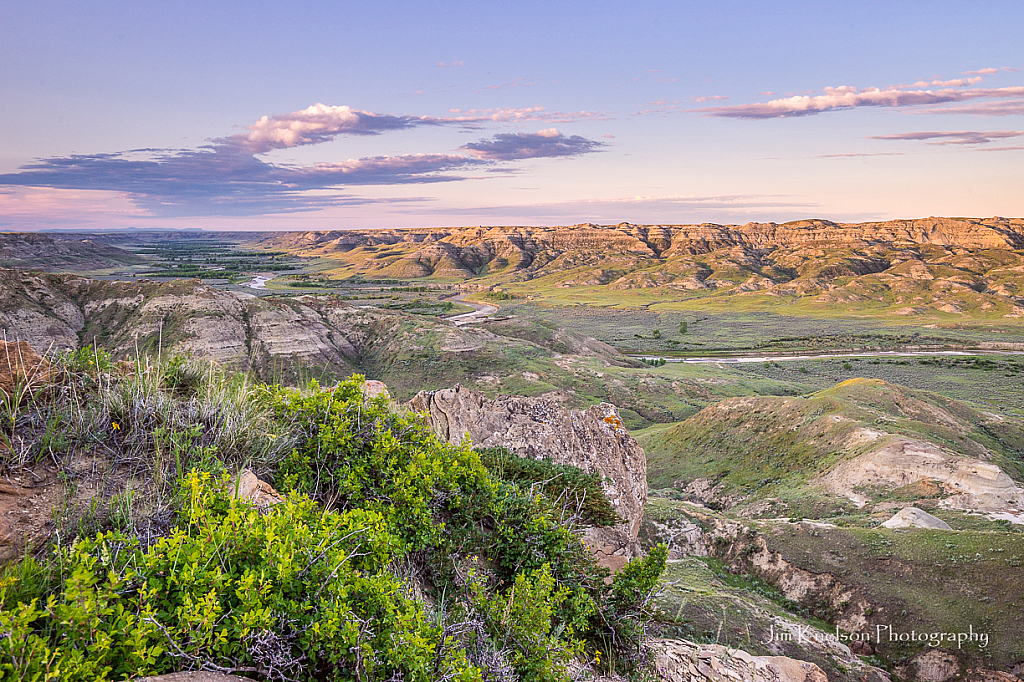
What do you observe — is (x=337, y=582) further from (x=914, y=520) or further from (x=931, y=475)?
(x=931, y=475)

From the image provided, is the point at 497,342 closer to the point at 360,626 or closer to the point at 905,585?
the point at 905,585

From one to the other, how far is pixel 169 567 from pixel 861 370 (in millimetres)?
104852

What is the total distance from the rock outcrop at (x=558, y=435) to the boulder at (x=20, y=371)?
10737 mm

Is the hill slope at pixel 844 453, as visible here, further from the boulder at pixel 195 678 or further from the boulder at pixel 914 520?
the boulder at pixel 195 678

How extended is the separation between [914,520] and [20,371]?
1109 inches

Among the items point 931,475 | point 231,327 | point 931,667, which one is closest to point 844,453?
point 931,475

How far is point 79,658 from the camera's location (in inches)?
124

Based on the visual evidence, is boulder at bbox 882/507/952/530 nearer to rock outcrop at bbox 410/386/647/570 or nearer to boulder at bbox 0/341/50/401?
rock outcrop at bbox 410/386/647/570

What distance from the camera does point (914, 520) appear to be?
21.1 m

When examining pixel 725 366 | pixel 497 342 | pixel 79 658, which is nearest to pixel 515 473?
pixel 79 658

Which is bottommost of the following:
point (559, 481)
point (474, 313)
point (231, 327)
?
point (474, 313)

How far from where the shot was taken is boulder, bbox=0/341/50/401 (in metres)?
6.29

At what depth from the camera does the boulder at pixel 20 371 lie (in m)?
6.29

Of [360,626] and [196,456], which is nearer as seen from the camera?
[360,626]
